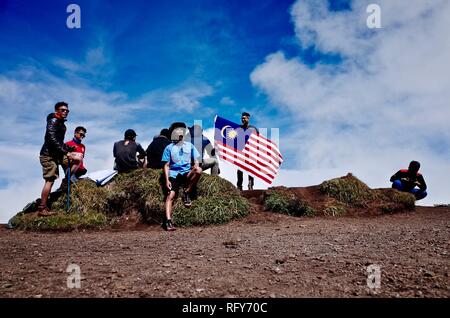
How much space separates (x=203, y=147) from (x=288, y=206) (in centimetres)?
283

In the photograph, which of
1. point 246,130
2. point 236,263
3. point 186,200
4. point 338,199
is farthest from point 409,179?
point 236,263

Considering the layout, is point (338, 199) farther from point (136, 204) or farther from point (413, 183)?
point (136, 204)

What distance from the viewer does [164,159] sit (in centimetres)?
762

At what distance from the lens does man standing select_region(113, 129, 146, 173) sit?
9367mm

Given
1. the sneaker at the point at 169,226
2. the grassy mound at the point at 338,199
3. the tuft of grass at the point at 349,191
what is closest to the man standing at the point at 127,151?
the sneaker at the point at 169,226

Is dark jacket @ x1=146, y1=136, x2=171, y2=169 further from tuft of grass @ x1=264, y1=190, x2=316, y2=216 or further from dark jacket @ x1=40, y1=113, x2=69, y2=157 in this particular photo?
tuft of grass @ x1=264, y1=190, x2=316, y2=216

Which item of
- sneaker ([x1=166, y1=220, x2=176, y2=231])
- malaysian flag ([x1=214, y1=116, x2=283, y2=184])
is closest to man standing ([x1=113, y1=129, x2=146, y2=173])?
malaysian flag ([x1=214, y1=116, x2=283, y2=184])

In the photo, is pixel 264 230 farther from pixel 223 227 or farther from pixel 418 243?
pixel 418 243

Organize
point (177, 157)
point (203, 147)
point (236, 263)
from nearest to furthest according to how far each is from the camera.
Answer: point (236, 263), point (177, 157), point (203, 147)

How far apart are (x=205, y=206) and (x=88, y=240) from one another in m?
2.68

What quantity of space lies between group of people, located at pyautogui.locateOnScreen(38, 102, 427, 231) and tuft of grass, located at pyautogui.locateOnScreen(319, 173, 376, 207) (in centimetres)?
173

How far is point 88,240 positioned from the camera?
252 inches

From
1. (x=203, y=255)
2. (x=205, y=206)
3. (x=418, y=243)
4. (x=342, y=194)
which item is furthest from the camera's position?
(x=342, y=194)
